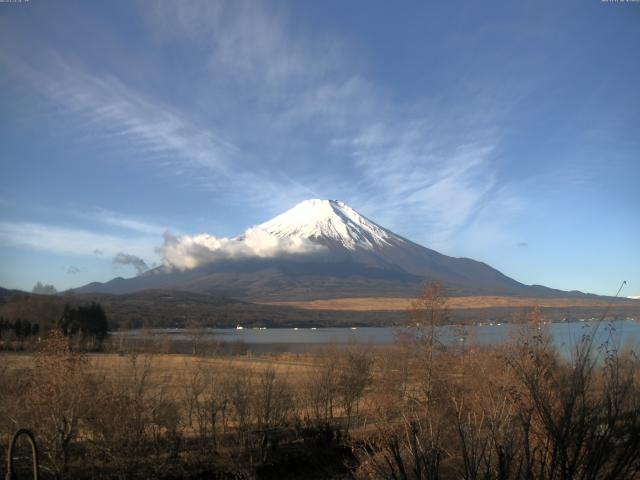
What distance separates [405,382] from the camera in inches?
996

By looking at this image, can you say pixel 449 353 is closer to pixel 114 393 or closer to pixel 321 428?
pixel 321 428

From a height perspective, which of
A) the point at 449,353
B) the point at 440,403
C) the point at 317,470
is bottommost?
the point at 317,470

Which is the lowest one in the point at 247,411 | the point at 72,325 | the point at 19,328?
the point at 247,411

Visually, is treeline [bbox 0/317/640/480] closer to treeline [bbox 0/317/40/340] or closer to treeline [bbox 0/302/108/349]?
treeline [bbox 0/302/108/349]

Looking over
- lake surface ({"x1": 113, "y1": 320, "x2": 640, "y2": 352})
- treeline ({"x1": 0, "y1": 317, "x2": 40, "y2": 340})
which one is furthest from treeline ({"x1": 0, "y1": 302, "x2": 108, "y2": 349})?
lake surface ({"x1": 113, "y1": 320, "x2": 640, "y2": 352})

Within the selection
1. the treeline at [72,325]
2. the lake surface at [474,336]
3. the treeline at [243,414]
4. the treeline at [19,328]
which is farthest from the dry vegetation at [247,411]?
the treeline at [19,328]

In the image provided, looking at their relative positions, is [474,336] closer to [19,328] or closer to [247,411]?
[247,411]

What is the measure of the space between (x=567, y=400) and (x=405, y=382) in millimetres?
21919

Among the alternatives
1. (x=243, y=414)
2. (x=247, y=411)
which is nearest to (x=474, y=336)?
(x=247, y=411)

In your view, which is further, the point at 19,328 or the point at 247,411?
the point at 19,328

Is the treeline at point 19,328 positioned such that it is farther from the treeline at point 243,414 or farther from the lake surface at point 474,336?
the treeline at point 243,414

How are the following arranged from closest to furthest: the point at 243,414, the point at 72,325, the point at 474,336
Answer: the point at 243,414 < the point at 474,336 < the point at 72,325

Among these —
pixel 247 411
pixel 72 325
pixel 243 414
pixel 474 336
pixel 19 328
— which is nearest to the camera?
pixel 243 414

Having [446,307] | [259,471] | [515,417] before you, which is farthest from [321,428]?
[515,417]
